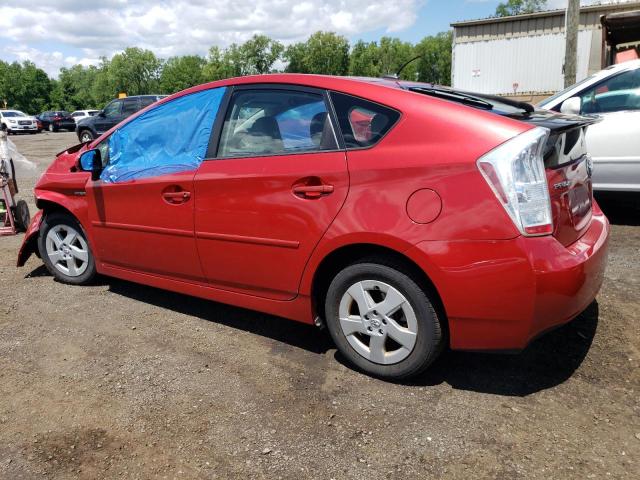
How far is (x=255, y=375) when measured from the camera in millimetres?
3023

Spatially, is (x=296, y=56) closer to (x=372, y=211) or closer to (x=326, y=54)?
(x=326, y=54)

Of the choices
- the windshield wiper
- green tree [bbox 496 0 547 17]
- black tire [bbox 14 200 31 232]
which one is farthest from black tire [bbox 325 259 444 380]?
green tree [bbox 496 0 547 17]

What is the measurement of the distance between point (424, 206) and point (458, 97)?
0.75 m

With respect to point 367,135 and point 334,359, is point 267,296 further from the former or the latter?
point 367,135

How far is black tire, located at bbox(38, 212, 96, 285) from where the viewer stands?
14.4 feet

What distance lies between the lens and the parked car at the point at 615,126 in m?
5.43

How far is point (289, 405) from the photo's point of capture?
271 centimetres

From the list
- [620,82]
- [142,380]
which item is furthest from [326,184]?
[620,82]

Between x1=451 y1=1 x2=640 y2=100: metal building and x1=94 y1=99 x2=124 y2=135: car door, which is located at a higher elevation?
x1=451 y1=1 x2=640 y2=100: metal building

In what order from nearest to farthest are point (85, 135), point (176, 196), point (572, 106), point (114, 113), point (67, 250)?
point (176, 196) < point (67, 250) < point (572, 106) < point (114, 113) < point (85, 135)

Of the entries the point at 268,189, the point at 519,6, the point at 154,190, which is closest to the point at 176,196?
the point at 154,190

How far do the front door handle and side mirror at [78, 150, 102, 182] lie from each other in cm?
189

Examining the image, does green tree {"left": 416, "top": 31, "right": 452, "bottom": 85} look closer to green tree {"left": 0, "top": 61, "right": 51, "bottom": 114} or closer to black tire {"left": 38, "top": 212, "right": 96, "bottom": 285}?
green tree {"left": 0, "top": 61, "right": 51, "bottom": 114}

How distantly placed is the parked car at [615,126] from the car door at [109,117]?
18.0 metres
